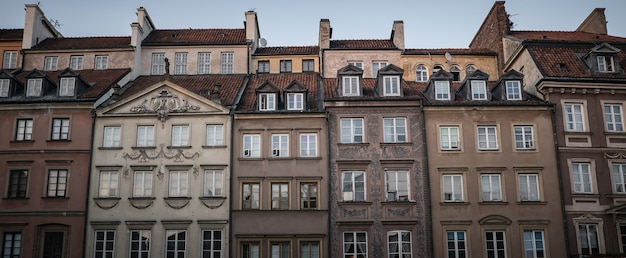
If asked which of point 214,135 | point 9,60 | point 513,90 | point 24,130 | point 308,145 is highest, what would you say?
point 9,60

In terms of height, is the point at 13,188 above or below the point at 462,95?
below

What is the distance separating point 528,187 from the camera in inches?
1293

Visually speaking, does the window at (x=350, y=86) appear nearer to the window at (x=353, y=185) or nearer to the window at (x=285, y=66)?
the window at (x=353, y=185)

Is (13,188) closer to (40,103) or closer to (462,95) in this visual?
(40,103)

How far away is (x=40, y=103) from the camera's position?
34719mm

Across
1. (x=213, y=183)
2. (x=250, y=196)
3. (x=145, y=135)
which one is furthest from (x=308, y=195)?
(x=145, y=135)

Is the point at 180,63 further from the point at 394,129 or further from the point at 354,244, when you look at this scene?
the point at 354,244

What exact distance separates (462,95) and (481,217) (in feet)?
24.7

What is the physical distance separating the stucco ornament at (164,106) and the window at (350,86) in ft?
27.5

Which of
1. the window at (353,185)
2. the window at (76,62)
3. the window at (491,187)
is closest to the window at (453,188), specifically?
the window at (491,187)

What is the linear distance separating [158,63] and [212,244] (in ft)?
50.8

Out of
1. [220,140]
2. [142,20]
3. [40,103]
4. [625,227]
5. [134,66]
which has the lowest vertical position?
[625,227]

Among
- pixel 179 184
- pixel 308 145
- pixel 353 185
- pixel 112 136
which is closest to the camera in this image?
pixel 353 185

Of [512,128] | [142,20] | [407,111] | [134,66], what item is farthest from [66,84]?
[512,128]
